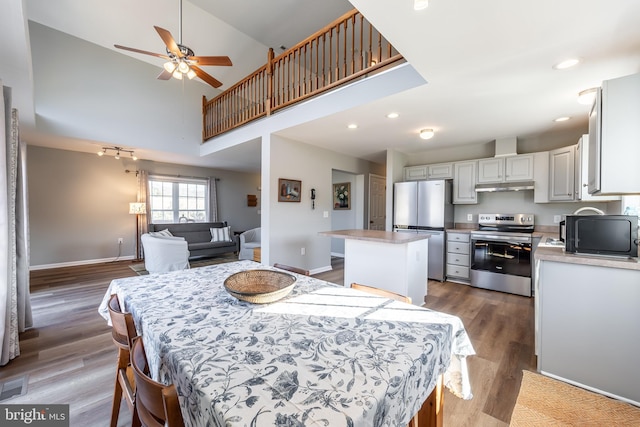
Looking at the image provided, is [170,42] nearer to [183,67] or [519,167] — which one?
[183,67]

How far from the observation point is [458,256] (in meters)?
4.16

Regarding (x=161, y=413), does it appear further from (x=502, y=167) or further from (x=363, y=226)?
(x=363, y=226)

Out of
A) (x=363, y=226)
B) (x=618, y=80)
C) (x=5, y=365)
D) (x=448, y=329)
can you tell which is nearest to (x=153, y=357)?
(x=448, y=329)

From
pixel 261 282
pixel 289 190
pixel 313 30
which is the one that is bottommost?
pixel 261 282

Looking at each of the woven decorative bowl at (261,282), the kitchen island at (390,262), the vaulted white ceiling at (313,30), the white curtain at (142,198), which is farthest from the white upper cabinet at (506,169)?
the white curtain at (142,198)

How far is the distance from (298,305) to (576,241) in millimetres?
2120

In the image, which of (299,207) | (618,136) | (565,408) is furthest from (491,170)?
(565,408)

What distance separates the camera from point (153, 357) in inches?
36.6

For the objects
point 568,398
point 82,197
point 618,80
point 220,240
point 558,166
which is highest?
point 618,80

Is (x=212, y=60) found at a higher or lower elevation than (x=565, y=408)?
higher

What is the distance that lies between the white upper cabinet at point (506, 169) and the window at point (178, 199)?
21.2 ft

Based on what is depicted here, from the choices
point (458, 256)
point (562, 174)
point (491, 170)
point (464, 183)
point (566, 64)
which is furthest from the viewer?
point (464, 183)

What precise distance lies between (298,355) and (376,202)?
579 cm

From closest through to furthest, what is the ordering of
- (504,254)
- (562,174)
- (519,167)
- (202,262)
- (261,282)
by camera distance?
(261,282)
(562,174)
(504,254)
(519,167)
(202,262)
